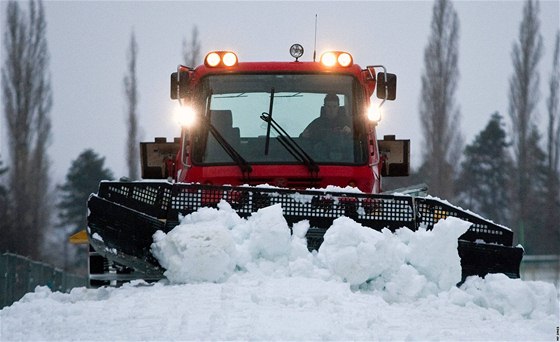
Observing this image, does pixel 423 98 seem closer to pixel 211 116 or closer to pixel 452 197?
pixel 452 197

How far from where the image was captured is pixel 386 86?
10875 millimetres

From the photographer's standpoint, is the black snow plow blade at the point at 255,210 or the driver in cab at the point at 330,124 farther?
the driver in cab at the point at 330,124

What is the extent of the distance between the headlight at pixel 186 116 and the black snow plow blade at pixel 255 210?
1.69m

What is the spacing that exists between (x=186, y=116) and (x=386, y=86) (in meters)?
1.86

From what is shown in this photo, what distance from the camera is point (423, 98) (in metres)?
37.5

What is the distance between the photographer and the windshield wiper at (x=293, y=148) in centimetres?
1024

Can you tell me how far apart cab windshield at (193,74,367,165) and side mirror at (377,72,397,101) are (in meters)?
0.24

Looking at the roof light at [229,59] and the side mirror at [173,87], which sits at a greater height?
the roof light at [229,59]

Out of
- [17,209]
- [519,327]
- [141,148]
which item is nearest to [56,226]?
[17,209]

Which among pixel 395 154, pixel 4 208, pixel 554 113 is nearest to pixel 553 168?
pixel 554 113

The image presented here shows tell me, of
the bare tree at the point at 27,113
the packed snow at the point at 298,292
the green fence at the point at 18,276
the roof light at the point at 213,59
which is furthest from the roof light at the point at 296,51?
the bare tree at the point at 27,113

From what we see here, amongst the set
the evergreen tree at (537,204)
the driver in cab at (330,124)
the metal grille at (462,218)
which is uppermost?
the driver in cab at (330,124)

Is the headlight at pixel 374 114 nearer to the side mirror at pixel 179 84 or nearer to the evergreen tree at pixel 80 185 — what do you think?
the side mirror at pixel 179 84

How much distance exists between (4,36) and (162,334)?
2920cm
